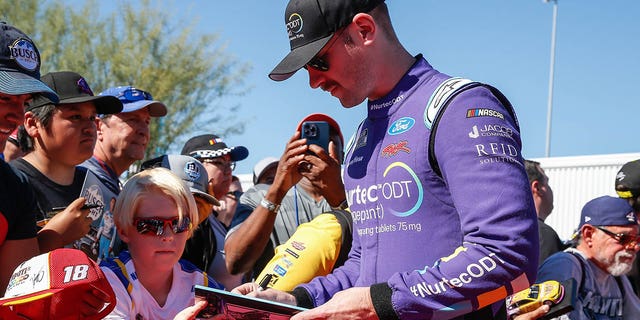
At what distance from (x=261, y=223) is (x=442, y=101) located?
246 centimetres

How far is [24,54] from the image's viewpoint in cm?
380

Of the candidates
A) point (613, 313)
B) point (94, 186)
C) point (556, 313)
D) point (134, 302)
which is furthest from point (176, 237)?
point (613, 313)

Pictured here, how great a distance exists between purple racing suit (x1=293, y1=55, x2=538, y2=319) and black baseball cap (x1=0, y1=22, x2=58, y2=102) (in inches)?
60.2

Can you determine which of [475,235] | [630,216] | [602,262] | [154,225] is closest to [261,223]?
[154,225]

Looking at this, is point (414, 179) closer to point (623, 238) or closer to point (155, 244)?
point (155, 244)

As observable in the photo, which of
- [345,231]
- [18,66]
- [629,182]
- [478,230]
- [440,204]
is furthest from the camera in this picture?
[629,182]

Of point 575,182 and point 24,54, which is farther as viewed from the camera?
point 575,182

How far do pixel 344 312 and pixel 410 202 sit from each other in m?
0.41

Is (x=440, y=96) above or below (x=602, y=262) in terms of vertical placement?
above

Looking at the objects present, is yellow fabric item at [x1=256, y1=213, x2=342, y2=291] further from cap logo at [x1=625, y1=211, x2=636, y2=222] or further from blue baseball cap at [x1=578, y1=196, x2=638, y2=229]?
cap logo at [x1=625, y1=211, x2=636, y2=222]

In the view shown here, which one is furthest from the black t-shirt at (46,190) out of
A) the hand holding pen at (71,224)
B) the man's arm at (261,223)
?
the man's arm at (261,223)

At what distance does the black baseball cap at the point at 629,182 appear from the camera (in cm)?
707

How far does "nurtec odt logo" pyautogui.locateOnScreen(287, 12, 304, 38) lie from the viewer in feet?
9.64

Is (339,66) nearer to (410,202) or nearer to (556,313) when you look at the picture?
(410,202)
